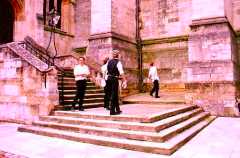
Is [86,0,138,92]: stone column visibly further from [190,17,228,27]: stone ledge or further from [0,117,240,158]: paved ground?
[0,117,240,158]: paved ground

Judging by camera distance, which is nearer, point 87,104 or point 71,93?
point 87,104

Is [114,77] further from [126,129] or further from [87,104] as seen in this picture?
[87,104]

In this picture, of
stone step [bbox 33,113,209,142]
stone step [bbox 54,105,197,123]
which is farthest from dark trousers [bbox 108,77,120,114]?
stone step [bbox 33,113,209,142]

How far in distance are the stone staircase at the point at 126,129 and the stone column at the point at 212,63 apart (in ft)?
6.75

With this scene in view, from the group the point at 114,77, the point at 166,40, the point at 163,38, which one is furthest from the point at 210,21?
the point at 114,77

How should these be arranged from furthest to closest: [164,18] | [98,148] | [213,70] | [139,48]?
[139,48] < [164,18] < [213,70] < [98,148]

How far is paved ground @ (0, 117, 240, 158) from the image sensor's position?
5.27 metres

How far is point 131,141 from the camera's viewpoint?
588 cm

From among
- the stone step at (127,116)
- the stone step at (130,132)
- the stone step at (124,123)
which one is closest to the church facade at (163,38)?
the stone step at (127,116)

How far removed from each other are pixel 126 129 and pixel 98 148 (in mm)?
934

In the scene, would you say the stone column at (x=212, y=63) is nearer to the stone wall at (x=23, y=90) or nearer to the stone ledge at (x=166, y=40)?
the stone ledge at (x=166, y=40)

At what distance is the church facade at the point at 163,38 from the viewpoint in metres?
10.3

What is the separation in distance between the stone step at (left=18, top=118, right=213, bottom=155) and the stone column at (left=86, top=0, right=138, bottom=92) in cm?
619

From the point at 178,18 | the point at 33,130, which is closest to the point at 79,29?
the point at 178,18
